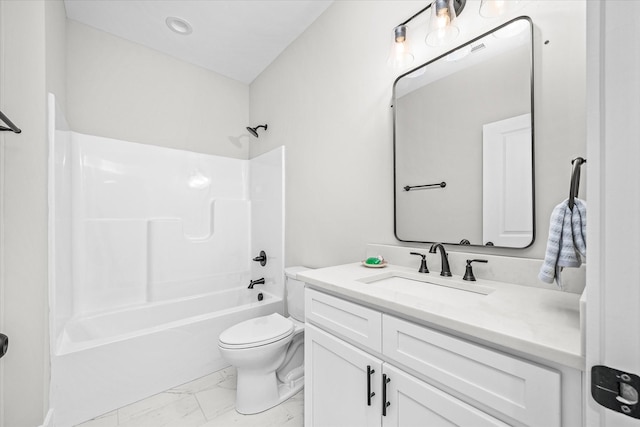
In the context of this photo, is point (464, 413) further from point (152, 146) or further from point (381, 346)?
point (152, 146)

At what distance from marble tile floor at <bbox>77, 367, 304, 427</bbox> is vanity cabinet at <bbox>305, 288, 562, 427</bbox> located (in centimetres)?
51

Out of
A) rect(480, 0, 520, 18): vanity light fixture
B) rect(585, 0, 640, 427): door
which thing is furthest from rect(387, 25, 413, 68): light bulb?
rect(585, 0, 640, 427): door

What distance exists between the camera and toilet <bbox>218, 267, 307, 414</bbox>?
5.13ft

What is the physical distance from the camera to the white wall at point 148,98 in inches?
83.5

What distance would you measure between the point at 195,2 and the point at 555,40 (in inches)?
85.2

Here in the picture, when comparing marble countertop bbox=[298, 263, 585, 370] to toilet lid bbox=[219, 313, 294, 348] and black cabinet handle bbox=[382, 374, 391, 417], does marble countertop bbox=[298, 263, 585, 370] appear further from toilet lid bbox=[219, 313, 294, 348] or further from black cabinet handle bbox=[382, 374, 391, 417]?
toilet lid bbox=[219, 313, 294, 348]

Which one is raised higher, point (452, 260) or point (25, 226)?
point (25, 226)

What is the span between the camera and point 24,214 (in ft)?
Answer: 4.32

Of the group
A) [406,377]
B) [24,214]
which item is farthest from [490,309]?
[24,214]

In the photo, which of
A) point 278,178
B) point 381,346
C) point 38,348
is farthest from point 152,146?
point 381,346

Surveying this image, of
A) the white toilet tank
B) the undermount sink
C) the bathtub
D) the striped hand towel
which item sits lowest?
the bathtub

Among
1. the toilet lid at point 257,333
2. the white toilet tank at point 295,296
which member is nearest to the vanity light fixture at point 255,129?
the white toilet tank at point 295,296

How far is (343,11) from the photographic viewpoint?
6.02 ft

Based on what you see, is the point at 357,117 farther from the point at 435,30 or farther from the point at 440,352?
the point at 440,352
